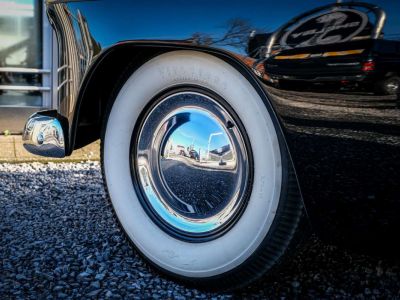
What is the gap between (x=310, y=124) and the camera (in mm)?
1525

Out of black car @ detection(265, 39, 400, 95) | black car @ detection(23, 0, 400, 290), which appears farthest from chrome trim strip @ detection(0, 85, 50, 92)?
black car @ detection(265, 39, 400, 95)

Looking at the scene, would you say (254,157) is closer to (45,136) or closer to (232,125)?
(232,125)

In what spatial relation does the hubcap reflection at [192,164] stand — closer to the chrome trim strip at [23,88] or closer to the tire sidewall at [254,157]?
the tire sidewall at [254,157]

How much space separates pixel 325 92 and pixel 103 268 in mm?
1166

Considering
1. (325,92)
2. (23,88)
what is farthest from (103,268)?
(23,88)

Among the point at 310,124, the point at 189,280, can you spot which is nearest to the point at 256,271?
the point at 189,280

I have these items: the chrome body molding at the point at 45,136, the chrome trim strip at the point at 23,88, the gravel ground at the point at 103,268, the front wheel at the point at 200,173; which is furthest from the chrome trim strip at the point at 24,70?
the front wheel at the point at 200,173

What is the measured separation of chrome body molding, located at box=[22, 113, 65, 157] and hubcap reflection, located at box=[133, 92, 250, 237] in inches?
15.4

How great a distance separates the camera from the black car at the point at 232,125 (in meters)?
1.43

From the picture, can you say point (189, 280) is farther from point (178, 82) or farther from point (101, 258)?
point (178, 82)

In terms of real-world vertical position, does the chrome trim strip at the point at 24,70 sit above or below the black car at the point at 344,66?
below

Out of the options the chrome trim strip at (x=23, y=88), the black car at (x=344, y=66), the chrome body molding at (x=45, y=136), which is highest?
the black car at (x=344, y=66)

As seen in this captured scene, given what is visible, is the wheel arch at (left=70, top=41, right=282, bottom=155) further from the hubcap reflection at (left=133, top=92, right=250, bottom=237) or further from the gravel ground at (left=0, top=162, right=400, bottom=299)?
the gravel ground at (left=0, top=162, right=400, bottom=299)

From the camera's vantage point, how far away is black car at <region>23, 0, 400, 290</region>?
56.4 inches
